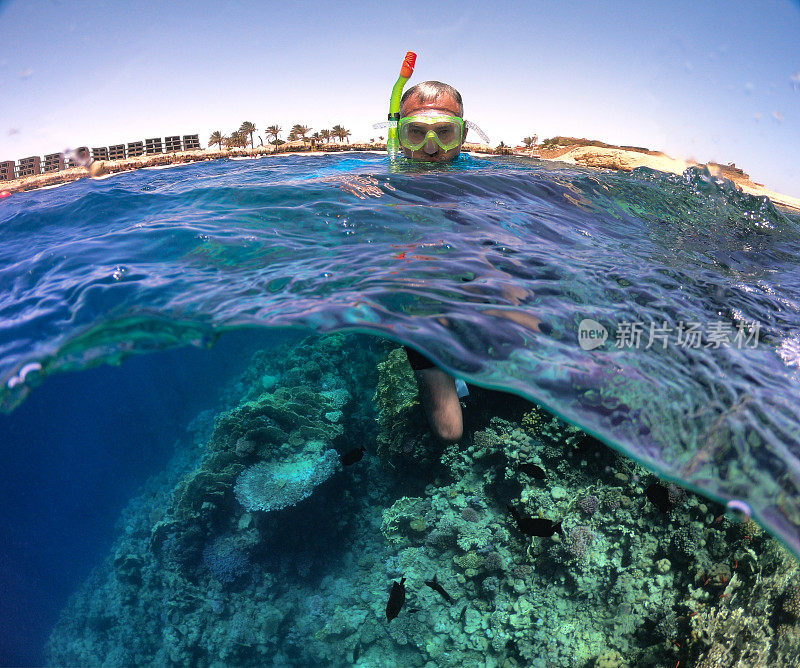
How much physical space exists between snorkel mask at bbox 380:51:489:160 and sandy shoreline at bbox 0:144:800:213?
197 inches

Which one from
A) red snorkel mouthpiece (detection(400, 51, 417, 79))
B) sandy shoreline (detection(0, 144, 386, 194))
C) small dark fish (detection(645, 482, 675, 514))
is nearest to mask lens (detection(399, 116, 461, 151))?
red snorkel mouthpiece (detection(400, 51, 417, 79))

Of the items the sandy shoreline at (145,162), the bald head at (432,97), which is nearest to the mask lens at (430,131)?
the bald head at (432,97)

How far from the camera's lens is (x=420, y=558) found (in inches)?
192

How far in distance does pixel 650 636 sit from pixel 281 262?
201 inches

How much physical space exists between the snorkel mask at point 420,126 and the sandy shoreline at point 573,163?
5.01m

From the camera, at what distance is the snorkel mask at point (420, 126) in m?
6.52

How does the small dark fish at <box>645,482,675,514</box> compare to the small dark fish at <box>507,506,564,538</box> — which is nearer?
the small dark fish at <box>507,506,564,538</box>

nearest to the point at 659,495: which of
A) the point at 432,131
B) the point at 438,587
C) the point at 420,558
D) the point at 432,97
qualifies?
the point at 438,587

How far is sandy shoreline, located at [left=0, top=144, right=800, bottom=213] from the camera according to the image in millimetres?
8617

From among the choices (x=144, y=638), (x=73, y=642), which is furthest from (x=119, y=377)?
(x=144, y=638)

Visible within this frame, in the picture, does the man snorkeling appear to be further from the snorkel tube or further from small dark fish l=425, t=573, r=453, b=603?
small dark fish l=425, t=573, r=453, b=603

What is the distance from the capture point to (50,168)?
853 cm

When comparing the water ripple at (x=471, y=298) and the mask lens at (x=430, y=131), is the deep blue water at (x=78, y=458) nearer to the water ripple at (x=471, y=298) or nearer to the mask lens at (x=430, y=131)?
the water ripple at (x=471, y=298)

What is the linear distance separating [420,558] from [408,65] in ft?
26.0
